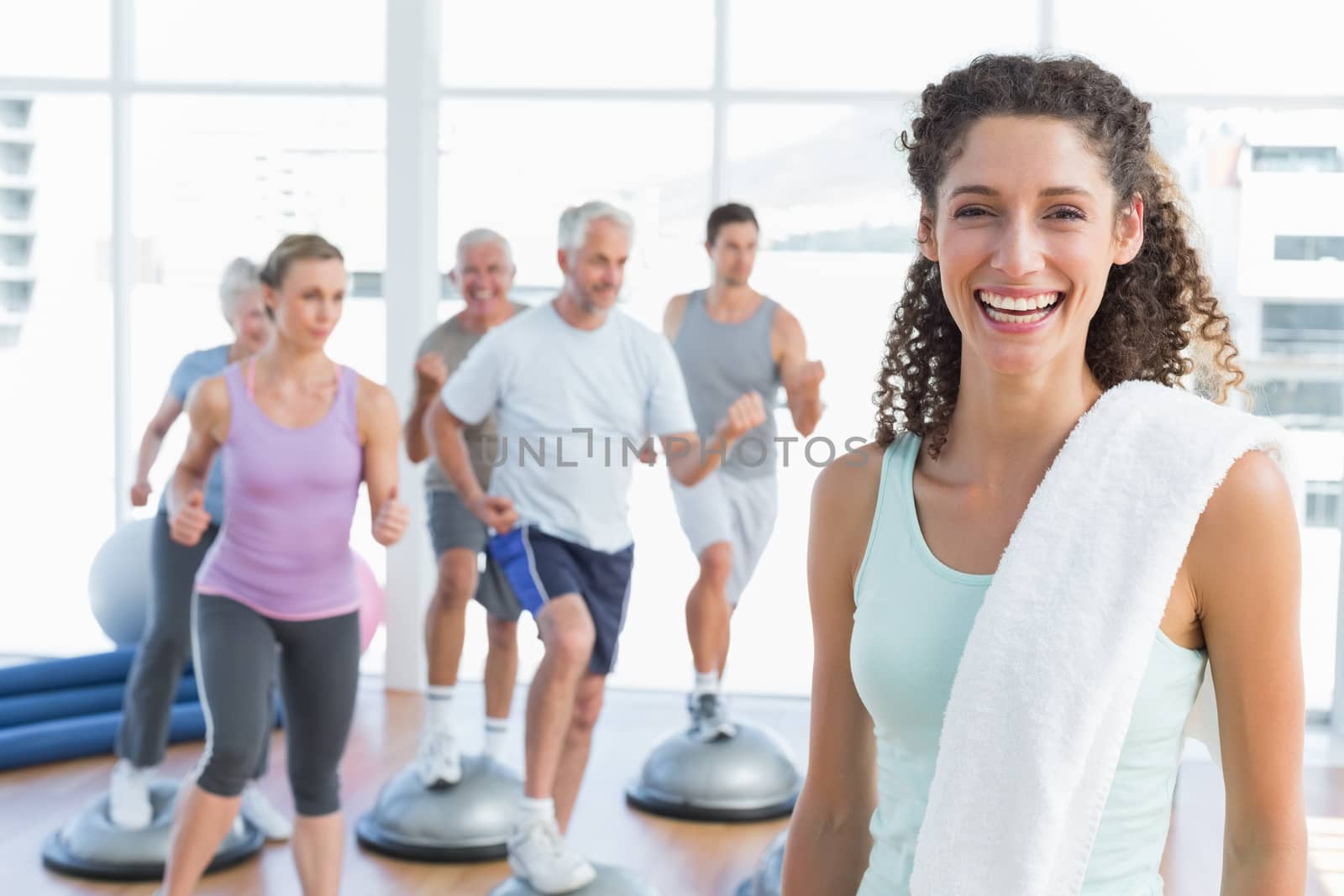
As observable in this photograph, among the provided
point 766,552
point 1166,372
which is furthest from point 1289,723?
point 766,552

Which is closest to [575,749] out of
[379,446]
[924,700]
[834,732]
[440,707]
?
[440,707]

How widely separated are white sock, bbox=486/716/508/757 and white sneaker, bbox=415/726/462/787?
10 cm

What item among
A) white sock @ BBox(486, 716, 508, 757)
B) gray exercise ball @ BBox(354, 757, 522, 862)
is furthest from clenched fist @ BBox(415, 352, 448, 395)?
gray exercise ball @ BBox(354, 757, 522, 862)

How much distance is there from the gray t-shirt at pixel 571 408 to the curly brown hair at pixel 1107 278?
6.80ft

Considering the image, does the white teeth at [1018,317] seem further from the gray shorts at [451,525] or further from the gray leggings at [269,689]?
the gray shorts at [451,525]

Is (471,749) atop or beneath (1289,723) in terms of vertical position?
beneath

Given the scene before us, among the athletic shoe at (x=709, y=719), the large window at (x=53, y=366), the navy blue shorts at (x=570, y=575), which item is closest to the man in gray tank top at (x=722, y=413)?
the athletic shoe at (x=709, y=719)

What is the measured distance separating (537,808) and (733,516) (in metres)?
1.53

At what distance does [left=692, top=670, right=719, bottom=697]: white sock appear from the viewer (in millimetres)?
4672

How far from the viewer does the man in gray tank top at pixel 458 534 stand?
163 inches

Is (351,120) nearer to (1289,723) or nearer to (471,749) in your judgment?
(471,749)

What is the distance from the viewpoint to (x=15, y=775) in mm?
4691

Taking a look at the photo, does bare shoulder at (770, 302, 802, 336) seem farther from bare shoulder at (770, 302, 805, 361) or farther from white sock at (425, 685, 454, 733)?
white sock at (425, 685, 454, 733)

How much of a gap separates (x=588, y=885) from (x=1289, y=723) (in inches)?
102
